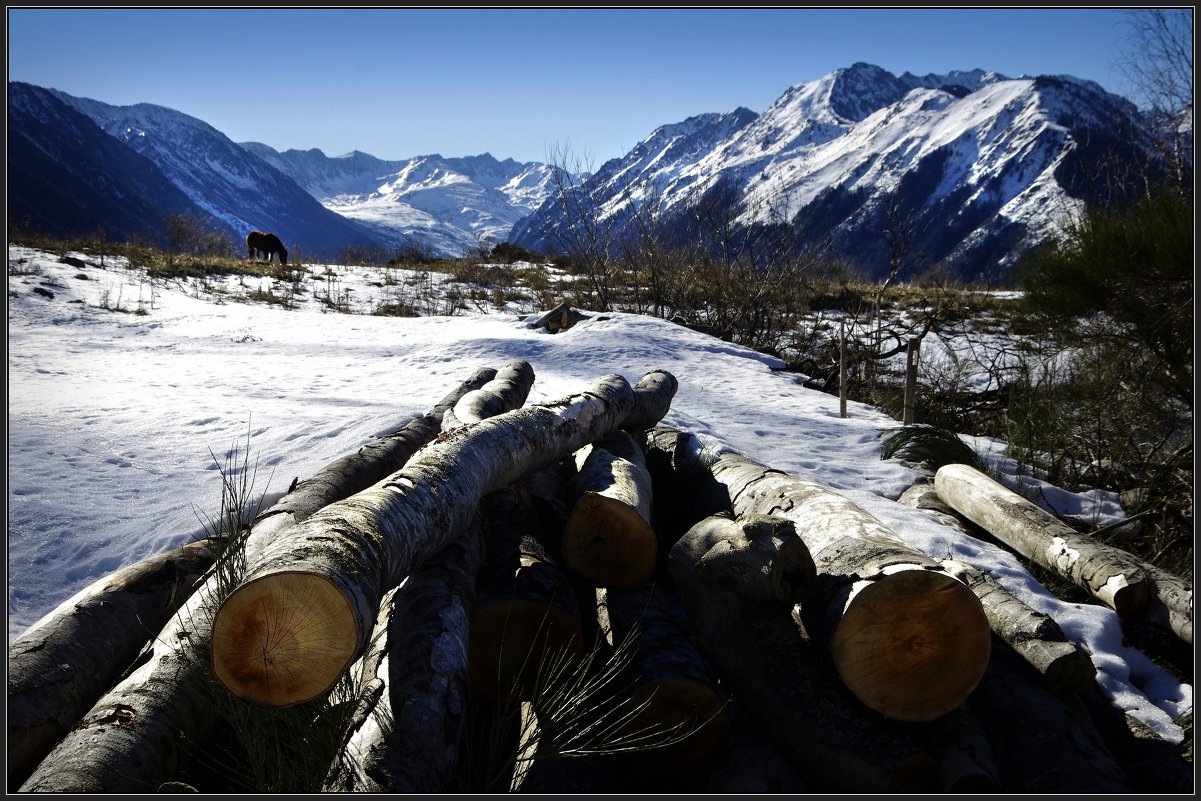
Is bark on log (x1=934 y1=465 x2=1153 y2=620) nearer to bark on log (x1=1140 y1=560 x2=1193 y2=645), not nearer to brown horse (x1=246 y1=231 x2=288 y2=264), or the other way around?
bark on log (x1=1140 y1=560 x2=1193 y2=645)

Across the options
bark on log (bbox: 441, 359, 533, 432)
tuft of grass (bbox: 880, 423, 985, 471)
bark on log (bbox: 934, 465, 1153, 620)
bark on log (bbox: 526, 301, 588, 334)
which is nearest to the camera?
bark on log (bbox: 934, 465, 1153, 620)

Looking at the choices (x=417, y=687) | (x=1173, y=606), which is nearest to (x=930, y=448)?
(x=1173, y=606)

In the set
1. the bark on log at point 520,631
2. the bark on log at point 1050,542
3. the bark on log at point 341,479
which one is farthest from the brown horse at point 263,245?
the bark on log at point 520,631

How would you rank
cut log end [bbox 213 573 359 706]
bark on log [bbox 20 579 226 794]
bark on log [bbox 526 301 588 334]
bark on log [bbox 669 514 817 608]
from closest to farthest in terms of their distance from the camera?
cut log end [bbox 213 573 359 706]
bark on log [bbox 20 579 226 794]
bark on log [bbox 669 514 817 608]
bark on log [bbox 526 301 588 334]

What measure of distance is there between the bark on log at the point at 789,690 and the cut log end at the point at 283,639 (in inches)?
54.6

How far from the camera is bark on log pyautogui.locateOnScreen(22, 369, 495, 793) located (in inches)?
72.5

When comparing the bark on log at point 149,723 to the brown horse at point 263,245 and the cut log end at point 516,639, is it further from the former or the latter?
the brown horse at point 263,245

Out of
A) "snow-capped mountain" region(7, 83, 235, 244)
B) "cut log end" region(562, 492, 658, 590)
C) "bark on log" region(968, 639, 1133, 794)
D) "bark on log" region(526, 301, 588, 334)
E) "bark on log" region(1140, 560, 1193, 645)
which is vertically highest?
"snow-capped mountain" region(7, 83, 235, 244)

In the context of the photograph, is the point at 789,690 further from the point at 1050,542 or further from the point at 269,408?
the point at 269,408

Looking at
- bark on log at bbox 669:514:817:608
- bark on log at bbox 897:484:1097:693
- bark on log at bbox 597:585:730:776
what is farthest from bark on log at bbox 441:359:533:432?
bark on log at bbox 897:484:1097:693

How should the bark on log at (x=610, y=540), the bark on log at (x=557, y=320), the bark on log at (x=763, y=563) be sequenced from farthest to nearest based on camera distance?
the bark on log at (x=557, y=320) → the bark on log at (x=610, y=540) → the bark on log at (x=763, y=563)

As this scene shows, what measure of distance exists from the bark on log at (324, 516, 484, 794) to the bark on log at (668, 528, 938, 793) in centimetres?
93

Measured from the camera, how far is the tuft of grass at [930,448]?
18.5ft

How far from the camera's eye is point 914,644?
2.13 m
